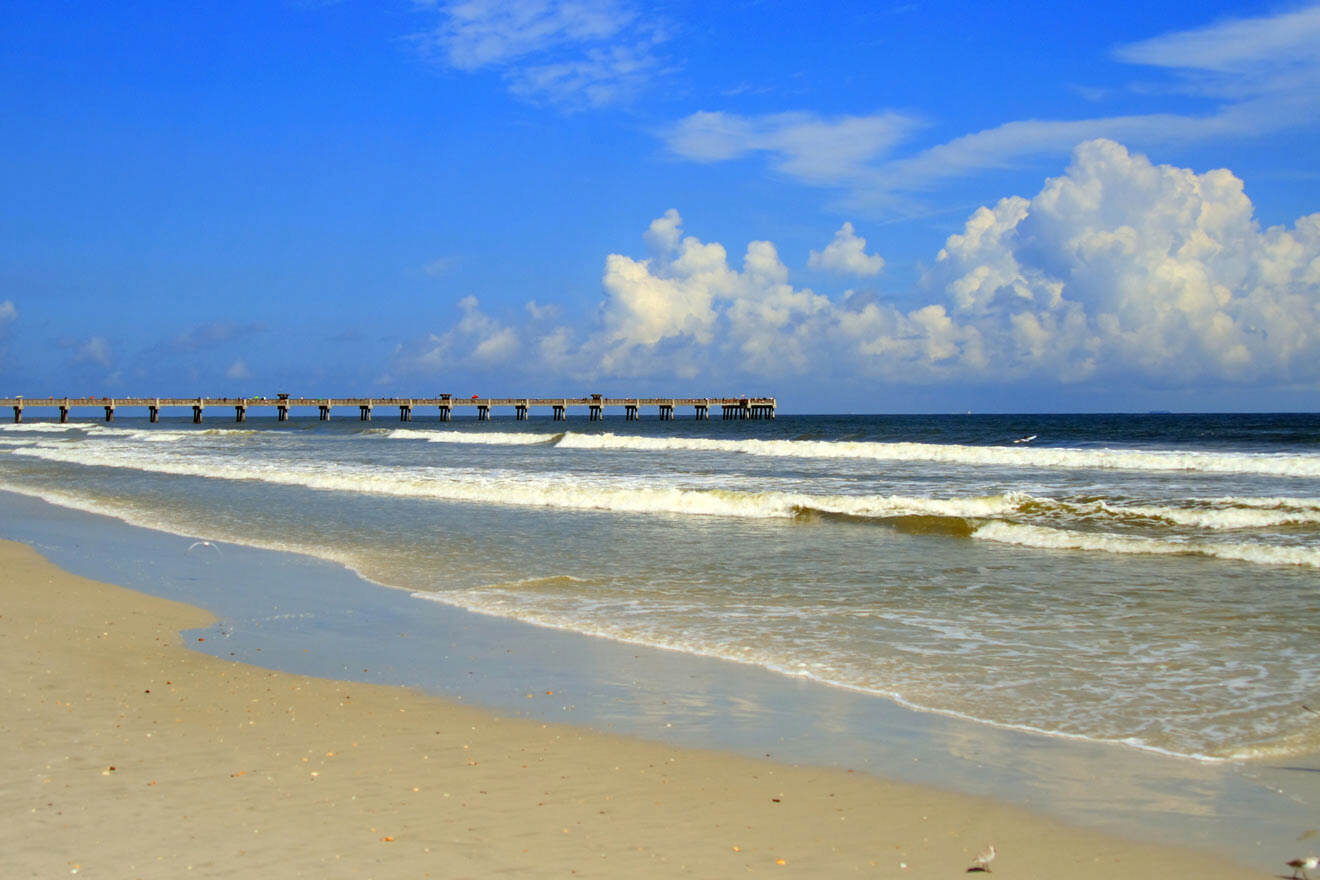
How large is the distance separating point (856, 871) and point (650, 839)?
0.83 m

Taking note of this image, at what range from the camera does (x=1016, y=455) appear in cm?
3244

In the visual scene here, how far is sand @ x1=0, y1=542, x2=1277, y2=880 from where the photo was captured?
12.5ft

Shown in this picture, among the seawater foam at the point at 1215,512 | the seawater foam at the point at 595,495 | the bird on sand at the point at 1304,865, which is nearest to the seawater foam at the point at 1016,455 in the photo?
the seawater foam at the point at 1215,512

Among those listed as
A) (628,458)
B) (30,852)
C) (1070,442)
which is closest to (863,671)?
(30,852)

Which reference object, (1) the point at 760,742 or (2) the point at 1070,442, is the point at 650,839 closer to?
(1) the point at 760,742

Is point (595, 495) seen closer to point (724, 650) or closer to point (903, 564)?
point (903, 564)

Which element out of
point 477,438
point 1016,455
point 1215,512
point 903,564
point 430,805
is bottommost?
point 903,564

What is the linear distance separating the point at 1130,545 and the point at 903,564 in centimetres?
359

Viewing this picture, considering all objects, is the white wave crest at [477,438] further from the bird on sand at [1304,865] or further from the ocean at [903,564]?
the bird on sand at [1304,865]

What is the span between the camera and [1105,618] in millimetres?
9078

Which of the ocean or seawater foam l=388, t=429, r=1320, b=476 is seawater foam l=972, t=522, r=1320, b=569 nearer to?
the ocean

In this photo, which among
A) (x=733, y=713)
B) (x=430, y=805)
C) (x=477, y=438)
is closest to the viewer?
(x=430, y=805)

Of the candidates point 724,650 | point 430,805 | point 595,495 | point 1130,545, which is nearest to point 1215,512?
point 1130,545

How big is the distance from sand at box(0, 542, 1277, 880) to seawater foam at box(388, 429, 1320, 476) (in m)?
25.5
